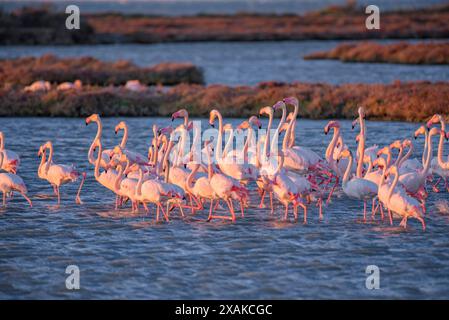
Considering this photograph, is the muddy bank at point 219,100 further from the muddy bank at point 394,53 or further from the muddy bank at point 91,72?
the muddy bank at point 394,53

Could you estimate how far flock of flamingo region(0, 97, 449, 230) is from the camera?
39.2ft

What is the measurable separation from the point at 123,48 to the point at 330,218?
45.4 m

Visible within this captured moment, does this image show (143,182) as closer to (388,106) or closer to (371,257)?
(371,257)

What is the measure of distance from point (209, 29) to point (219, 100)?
50128 millimetres

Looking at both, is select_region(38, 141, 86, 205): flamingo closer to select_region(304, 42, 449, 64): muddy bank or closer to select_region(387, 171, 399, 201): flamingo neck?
select_region(387, 171, 399, 201): flamingo neck

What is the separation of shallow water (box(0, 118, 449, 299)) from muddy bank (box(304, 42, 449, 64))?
27.8 meters

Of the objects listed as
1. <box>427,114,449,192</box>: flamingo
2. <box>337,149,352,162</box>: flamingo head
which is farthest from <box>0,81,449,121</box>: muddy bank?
<box>337,149,352,162</box>: flamingo head

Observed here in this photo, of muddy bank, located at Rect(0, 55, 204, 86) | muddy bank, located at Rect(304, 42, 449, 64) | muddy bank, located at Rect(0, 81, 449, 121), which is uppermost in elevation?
muddy bank, located at Rect(304, 42, 449, 64)

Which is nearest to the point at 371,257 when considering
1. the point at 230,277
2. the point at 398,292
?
the point at 398,292

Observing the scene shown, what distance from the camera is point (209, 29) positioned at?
239ft

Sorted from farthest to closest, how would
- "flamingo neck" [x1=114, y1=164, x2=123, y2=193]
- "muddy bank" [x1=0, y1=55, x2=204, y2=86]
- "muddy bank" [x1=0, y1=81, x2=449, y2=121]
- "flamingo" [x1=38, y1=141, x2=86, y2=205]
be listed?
"muddy bank" [x1=0, y1=55, x2=204, y2=86] < "muddy bank" [x1=0, y1=81, x2=449, y2=121] < "flamingo" [x1=38, y1=141, x2=86, y2=205] < "flamingo neck" [x1=114, y1=164, x2=123, y2=193]

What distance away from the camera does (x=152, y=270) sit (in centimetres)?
1017

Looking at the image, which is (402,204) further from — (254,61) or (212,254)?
(254,61)

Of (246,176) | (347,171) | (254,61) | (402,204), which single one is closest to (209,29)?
(254,61)
